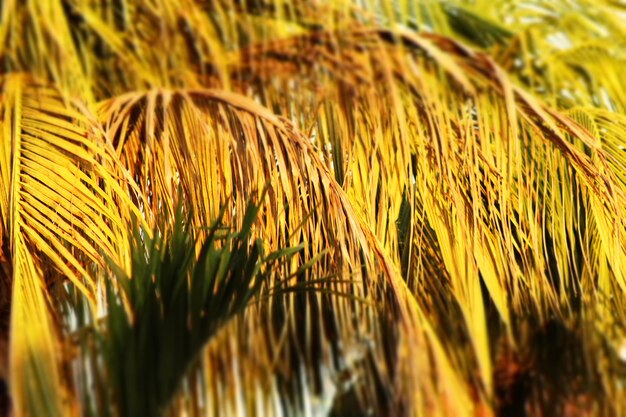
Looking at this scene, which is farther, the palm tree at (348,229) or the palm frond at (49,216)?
the palm tree at (348,229)

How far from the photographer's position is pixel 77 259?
111 cm

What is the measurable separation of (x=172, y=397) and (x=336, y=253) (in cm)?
32

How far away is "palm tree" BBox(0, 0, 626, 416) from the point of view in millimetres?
1000

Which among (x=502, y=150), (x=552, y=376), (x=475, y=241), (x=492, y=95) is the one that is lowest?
(x=552, y=376)

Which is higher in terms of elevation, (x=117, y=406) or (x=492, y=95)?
(x=492, y=95)

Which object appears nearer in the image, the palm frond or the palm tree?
the palm frond

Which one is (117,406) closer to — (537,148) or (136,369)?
(136,369)

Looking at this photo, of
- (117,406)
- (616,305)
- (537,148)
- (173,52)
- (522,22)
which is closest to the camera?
(117,406)

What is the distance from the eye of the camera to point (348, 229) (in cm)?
112

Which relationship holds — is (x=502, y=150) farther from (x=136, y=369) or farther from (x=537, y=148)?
(x=136, y=369)

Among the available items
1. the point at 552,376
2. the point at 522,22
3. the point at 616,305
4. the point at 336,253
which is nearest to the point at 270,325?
the point at 336,253

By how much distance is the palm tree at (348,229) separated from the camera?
1000 mm

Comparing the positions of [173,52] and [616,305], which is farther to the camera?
[173,52]

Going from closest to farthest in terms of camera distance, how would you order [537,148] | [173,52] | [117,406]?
1. [117,406]
2. [537,148]
3. [173,52]
